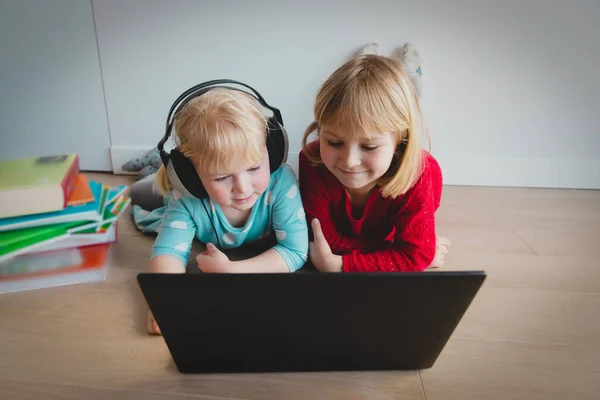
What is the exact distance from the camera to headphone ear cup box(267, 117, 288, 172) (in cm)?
76

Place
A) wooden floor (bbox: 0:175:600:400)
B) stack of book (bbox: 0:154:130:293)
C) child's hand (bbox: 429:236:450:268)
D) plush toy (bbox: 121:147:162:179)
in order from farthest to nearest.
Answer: plush toy (bbox: 121:147:162:179) < child's hand (bbox: 429:236:450:268) < stack of book (bbox: 0:154:130:293) < wooden floor (bbox: 0:175:600:400)

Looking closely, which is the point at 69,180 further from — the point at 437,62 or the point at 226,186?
the point at 437,62

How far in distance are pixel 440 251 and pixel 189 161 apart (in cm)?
61

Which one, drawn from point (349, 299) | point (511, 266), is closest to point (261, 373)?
point (349, 299)

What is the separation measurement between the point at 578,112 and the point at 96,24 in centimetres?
164

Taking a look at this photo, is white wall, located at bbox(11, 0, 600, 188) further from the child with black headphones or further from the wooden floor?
the child with black headphones

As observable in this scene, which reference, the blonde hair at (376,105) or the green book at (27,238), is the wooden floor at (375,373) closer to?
the green book at (27,238)

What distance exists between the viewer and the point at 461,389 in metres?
0.66

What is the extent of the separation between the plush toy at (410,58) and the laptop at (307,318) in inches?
37.9

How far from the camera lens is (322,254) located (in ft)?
2.73

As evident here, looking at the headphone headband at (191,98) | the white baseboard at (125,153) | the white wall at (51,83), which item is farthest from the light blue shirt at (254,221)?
the white wall at (51,83)

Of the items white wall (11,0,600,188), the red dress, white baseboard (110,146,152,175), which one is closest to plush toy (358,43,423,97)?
white wall (11,0,600,188)

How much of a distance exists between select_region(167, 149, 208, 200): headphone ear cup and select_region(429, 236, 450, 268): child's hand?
53 cm

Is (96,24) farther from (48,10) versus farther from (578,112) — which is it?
(578,112)
